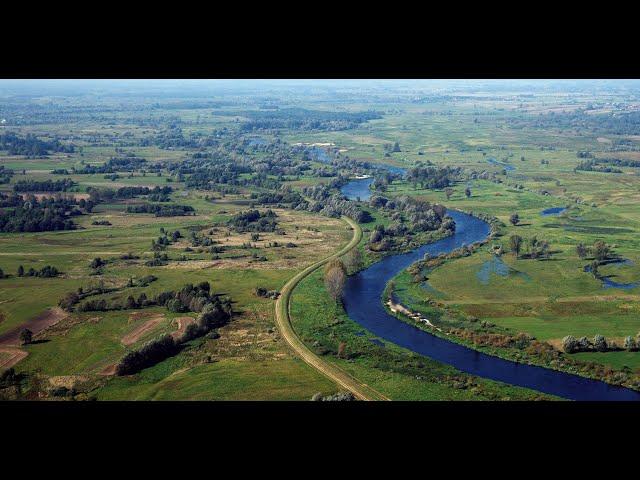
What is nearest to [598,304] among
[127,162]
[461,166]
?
[461,166]

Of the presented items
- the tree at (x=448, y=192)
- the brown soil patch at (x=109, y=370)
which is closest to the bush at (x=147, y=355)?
the brown soil patch at (x=109, y=370)

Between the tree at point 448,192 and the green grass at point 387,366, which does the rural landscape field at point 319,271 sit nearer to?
the green grass at point 387,366

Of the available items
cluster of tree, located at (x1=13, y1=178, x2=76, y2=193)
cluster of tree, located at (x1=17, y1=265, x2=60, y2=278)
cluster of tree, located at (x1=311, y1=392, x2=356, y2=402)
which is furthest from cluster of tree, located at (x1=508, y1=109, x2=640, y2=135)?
cluster of tree, located at (x1=311, y1=392, x2=356, y2=402)

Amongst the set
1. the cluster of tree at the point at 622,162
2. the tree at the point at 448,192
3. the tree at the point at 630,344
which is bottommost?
the tree at the point at 630,344

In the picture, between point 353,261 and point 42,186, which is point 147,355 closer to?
point 353,261

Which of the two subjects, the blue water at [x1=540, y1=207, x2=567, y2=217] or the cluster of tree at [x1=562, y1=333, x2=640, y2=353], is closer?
the cluster of tree at [x1=562, y1=333, x2=640, y2=353]

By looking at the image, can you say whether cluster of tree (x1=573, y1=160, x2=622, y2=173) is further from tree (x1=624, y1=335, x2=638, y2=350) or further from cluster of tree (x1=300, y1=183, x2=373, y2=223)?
tree (x1=624, y1=335, x2=638, y2=350)
